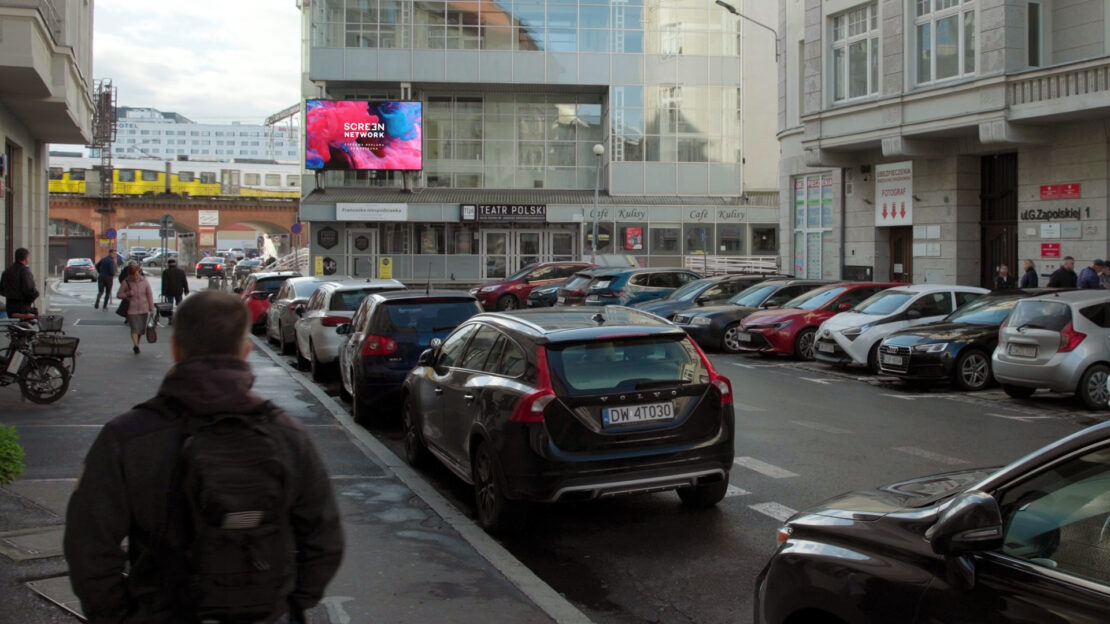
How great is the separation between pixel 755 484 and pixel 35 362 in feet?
28.3

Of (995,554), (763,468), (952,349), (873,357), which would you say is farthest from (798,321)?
(995,554)

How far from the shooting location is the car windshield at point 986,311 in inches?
595

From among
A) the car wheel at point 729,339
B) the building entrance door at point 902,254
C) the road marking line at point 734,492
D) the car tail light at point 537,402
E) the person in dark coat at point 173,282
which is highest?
the building entrance door at point 902,254

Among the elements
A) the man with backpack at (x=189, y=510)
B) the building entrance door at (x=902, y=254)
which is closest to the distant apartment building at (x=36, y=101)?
the man with backpack at (x=189, y=510)

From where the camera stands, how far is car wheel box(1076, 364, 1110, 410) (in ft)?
42.2

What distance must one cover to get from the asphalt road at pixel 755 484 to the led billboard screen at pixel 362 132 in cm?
3384

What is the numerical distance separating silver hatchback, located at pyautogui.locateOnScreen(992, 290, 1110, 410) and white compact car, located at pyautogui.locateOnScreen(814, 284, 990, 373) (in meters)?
2.84

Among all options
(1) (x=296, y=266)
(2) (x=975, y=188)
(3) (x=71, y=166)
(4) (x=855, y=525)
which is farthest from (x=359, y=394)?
(3) (x=71, y=166)

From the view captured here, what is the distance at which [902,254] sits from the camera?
90.7 ft

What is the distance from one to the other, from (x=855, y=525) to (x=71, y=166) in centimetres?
9609

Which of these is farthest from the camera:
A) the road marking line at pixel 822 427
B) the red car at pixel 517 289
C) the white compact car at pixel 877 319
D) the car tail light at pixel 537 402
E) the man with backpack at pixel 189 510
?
the red car at pixel 517 289

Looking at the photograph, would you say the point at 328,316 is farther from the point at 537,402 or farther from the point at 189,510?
the point at 189,510

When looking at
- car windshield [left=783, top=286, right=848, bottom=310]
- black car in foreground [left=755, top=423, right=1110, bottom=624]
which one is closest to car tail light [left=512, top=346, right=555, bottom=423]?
black car in foreground [left=755, top=423, right=1110, bottom=624]

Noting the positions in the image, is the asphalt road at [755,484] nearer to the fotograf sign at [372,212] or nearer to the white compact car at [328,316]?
the white compact car at [328,316]
